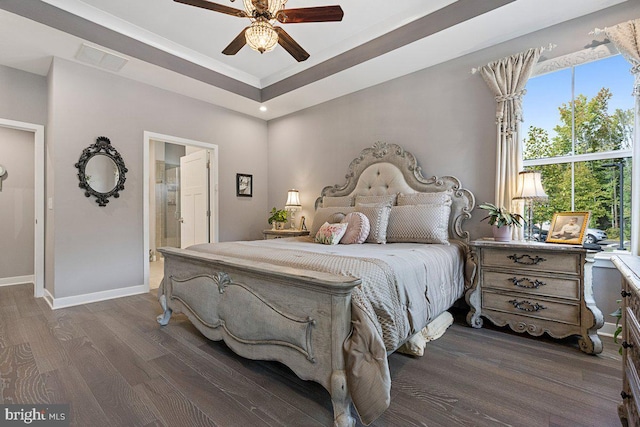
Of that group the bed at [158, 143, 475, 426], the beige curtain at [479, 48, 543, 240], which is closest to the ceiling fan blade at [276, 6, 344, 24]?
the bed at [158, 143, 475, 426]

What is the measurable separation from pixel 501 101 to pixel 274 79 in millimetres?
2931

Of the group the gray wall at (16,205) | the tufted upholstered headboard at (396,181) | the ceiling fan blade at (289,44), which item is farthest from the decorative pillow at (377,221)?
the gray wall at (16,205)

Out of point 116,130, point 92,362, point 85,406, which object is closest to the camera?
point 85,406

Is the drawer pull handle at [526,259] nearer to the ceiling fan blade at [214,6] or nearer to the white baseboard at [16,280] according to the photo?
the ceiling fan blade at [214,6]

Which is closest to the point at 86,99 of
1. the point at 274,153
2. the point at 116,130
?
the point at 116,130

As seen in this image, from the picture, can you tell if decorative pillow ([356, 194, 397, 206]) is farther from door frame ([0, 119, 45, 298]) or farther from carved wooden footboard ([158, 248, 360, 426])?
door frame ([0, 119, 45, 298])

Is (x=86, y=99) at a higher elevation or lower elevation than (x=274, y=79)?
lower

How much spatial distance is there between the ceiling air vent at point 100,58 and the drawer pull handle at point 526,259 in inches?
169

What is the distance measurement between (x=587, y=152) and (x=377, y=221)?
75.2 inches

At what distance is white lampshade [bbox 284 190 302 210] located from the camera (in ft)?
15.2

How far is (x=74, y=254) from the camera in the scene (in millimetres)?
3305

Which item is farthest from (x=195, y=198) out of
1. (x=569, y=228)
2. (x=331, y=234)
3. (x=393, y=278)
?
(x=569, y=228)

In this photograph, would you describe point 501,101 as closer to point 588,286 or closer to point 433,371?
point 588,286

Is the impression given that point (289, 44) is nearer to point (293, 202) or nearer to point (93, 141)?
point (293, 202)
